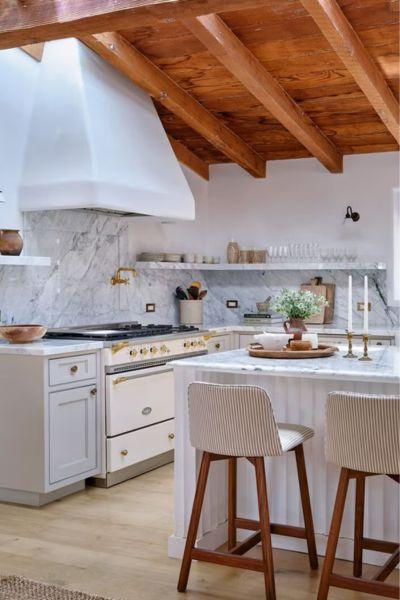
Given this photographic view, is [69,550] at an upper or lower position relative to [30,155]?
lower

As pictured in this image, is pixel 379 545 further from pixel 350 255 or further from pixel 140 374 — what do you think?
pixel 350 255

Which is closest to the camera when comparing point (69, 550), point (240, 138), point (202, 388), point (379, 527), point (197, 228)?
point (202, 388)

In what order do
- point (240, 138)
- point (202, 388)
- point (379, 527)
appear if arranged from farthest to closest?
point (240, 138) < point (379, 527) < point (202, 388)

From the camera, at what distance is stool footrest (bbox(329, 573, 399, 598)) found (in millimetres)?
2854

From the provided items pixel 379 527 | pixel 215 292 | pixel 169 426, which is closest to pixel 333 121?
pixel 215 292

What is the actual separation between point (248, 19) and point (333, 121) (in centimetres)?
162

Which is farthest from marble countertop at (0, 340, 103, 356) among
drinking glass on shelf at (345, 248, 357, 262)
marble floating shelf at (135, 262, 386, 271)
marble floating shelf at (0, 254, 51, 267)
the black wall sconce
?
the black wall sconce

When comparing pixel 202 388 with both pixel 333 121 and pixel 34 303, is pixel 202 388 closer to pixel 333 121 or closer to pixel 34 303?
pixel 34 303

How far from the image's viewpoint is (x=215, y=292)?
293 inches

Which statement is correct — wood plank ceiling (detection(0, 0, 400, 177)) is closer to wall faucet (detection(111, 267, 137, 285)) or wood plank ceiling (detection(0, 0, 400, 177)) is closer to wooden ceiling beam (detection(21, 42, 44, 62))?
wooden ceiling beam (detection(21, 42, 44, 62))

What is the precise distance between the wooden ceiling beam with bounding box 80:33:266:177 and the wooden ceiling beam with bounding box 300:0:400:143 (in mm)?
1430

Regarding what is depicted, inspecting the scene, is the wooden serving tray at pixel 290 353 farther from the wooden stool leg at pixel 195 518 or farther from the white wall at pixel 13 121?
the white wall at pixel 13 121

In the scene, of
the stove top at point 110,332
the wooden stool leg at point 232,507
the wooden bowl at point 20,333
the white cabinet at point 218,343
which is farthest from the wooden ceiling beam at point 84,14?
the white cabinet at point 218,343

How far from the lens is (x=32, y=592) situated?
314cm
